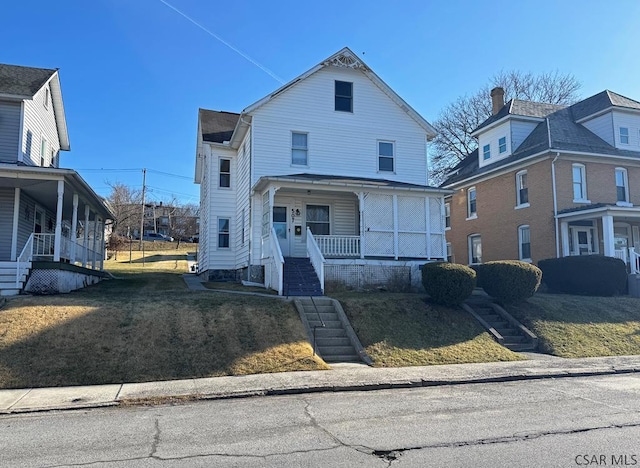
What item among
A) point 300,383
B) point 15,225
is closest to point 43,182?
point 15,225

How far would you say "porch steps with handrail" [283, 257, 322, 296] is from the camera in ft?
49.2

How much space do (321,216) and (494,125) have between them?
44.3 ft

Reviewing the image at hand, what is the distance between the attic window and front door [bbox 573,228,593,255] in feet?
41.7

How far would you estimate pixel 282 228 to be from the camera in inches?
775

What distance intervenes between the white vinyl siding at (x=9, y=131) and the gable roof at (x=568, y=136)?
884 inches

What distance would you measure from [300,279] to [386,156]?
806 cm

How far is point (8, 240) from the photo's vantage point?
59.5 ft

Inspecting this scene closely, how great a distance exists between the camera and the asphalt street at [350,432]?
5.29 metres

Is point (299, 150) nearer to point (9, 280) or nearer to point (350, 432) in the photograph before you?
point (9, 280)

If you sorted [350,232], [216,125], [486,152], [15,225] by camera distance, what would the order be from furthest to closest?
[486,152] → [216,125] → [350,232] → [15,225]

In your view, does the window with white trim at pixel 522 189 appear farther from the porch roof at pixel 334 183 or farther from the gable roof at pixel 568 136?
the porch roof at pixel 334 183

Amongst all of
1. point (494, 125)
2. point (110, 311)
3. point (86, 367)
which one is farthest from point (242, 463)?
point (494, 125)

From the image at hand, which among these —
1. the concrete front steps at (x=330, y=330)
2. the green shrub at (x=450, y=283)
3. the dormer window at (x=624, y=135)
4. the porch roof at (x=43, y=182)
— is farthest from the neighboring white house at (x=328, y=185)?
the dormer window at (x=624, y=135)

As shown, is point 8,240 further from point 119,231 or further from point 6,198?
point 119,231
